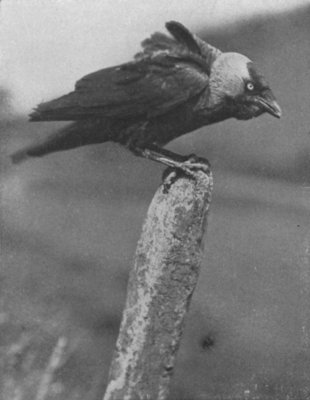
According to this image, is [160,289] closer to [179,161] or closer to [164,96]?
[179,161]

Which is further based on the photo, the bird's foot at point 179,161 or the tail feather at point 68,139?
the tail feather at point 68,139

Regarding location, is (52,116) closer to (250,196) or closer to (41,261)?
(41,261)

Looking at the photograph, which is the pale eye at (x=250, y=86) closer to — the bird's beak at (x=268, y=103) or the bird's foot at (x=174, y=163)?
the bird's beak at (x=268, y=103)

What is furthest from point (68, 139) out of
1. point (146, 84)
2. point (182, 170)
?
point (182, 170)

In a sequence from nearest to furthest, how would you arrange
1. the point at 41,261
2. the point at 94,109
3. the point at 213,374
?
1. the point at 94,109
2. the point at 41,261
3. the point at 213,374

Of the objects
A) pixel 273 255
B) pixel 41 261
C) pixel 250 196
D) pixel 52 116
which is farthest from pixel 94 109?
pixel 273 255

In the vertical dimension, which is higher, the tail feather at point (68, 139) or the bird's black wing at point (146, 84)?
the bird's black wing at point (146, 84)

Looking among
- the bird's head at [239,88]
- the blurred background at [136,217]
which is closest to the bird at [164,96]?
the bird's head at [239,88]
